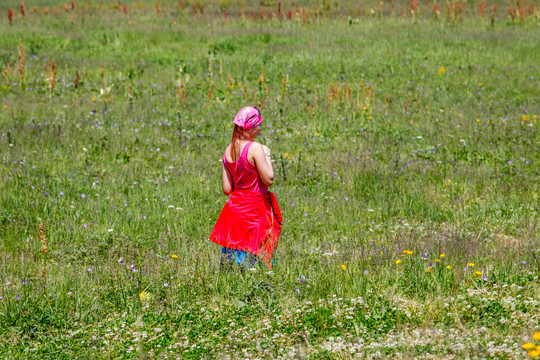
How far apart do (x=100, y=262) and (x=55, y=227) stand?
1.20 m

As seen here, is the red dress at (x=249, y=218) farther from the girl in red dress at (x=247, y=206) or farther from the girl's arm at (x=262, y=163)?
the girl's arm at (x=262, y=163)

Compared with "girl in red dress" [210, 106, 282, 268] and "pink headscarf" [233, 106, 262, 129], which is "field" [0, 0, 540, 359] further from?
"pink headscarf" [233, 106, 262, 129]

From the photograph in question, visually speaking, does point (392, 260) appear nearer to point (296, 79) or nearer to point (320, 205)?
point (320, 205)

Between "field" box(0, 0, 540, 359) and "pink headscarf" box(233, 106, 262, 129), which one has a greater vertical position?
"pink headscarf" box(233, 106, 262, 129)

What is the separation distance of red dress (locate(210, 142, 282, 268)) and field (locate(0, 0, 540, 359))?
0.25m

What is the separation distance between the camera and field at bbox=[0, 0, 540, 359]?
421 centimetres

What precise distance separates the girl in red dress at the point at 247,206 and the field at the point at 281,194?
0.26 meters

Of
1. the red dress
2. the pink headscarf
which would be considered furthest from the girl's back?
the pink headscarf

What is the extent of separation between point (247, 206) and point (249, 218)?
0.12m

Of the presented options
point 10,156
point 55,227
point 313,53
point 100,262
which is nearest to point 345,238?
point 100,262

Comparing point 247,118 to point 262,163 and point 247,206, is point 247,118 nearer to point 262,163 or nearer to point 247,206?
point 262,163

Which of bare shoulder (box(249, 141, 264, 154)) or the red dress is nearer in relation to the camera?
bare shoulder (box(249, 141, 264, 154))

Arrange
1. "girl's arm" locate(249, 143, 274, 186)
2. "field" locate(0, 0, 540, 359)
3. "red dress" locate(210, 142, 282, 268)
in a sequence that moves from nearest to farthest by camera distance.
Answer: "field" locate(0, 0, 540, 359) < "girl's arm" locate(249, 143, 274, 186) < "red dress" locate(210, 142, 282, 268)

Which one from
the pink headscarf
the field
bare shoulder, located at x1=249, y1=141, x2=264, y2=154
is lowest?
the field
